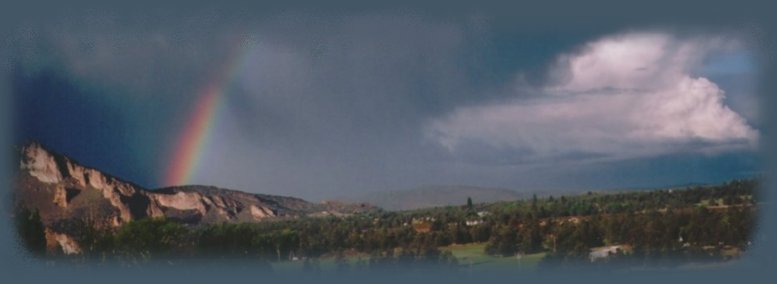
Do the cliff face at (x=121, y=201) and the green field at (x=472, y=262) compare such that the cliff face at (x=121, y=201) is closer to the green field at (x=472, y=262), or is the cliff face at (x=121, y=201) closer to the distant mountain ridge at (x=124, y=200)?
the distant mountain ridge at (x=124, y=200)

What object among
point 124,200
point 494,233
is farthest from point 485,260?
point 124,200

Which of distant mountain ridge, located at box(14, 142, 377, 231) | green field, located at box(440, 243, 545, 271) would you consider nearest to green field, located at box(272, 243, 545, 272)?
green field, located at box(440, 243, 545, 271)

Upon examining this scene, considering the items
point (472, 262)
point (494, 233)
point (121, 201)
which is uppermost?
point (121, 201)

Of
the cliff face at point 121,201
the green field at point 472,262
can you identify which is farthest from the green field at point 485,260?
the cliff face at point 121,201

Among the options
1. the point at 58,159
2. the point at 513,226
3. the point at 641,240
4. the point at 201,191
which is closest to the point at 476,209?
the point at 513,226

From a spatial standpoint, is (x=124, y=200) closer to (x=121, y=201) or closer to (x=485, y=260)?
(x=121, y=201)

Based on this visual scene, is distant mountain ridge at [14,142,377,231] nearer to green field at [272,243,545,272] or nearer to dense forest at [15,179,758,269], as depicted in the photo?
dense forest at [15,179,758,269]
